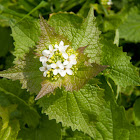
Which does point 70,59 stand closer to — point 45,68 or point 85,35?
point 45,68

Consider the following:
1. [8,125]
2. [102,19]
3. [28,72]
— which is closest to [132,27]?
[102,19]

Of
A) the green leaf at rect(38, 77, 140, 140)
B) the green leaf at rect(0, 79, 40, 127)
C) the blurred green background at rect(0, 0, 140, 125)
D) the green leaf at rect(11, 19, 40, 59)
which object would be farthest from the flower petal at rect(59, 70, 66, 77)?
the blurred green background at rect(0, 0, 140, 125)

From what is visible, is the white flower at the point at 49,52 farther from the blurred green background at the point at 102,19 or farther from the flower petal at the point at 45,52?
the blurred green background at the point at 102,19

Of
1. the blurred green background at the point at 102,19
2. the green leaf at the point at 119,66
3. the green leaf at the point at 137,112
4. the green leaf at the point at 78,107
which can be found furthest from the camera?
the blurred green background at the point at 102,19

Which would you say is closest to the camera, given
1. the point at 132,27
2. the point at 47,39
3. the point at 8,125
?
the point at 47,39

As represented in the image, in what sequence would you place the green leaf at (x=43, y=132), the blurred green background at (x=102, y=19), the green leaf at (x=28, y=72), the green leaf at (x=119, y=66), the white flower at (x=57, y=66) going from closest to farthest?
the white flower at (x=57, y=66), the green leaf at (x=28, y=72), the green leaf at (x=119, y=66), the green leaf at (x=43, y=132), the blurred green background at (x=102, y=19)

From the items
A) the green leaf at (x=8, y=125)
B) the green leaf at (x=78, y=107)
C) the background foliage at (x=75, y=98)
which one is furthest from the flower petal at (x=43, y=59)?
the green leaf at (x=8, y=125)
